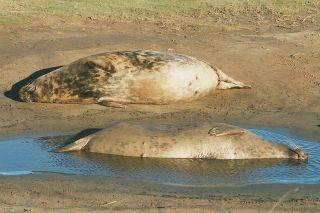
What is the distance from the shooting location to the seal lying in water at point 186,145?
8.09 m

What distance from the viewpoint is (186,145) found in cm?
812

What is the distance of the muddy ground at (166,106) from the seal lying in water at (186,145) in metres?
0.95

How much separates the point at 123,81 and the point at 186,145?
2.97 metres

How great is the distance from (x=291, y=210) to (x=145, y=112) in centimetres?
440

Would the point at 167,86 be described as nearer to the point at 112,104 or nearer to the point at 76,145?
the point at 112,104

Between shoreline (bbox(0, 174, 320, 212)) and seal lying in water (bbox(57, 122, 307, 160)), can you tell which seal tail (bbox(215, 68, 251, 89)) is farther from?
shoreline (bbox(0, 174, 320, 212))


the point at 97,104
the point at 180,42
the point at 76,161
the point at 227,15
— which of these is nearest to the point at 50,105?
the point at 97,104

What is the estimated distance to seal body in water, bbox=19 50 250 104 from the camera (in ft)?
35.5

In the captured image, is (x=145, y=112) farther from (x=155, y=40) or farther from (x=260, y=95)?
(x=155, y=40)

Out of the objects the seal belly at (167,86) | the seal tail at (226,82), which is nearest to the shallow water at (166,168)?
the seal belly at (167,86)

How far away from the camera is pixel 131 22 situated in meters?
15.5

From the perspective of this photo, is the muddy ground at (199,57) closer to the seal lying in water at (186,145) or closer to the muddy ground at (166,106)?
the muddy ground at (166,106)

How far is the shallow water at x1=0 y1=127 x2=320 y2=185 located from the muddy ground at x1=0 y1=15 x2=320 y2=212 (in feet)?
1.29

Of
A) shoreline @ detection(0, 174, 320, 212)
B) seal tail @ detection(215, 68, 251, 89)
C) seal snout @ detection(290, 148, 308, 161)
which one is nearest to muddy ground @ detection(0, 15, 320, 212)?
shoreline @ detection(0, 174, 320, 212)
